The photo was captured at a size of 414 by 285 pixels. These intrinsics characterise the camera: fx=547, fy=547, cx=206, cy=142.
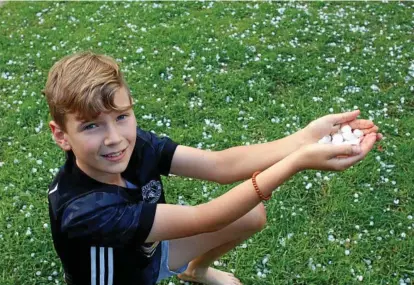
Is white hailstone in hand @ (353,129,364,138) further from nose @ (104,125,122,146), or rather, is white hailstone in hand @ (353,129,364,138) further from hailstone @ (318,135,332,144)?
nose @ (104,125,122,146)

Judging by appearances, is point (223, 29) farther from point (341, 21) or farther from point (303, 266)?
point (303, 266)

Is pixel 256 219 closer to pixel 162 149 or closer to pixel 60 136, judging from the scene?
pixel 162 149

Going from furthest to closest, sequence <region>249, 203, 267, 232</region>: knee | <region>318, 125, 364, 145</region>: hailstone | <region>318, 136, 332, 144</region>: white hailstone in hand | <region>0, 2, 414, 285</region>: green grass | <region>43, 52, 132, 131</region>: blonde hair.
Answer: <region>0, 2, 414, 285</region>: green grass, <region>249, 203, 267, 232</region>: knee, <region>318, 136, 332, 144</region>: white hailstone in hand, <region>318, 125, 364, 145</region>: hailstone, <region>43, 52, 132, 131</region>: blonde hair

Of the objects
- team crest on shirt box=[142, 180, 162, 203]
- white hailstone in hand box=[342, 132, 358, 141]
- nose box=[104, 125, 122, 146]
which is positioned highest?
nose box=[104, 125, 122, 146]

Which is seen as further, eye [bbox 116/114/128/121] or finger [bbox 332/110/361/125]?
finger [bbox 332/110/361/125]

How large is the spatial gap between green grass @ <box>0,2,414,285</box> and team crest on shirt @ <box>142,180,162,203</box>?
42.7 inches

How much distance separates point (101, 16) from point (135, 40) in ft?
2.64

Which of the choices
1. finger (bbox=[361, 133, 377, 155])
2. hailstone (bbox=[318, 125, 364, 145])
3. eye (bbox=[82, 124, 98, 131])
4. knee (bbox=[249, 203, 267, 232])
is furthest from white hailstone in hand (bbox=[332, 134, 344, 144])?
eye (bbox=[82, 124, 98, 131])

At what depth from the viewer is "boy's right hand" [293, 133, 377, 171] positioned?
2.14 meters


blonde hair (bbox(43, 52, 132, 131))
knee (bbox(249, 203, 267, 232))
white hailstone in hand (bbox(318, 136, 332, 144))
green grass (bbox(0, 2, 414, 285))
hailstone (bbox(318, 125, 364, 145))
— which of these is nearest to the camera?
blonde hair (bbox(43, 52, 132, 131))

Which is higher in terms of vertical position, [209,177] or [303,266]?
[209,177]

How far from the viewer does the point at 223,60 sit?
528 cm

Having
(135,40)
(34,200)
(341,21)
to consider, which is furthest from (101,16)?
(34,200)

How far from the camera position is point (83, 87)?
2004mm
